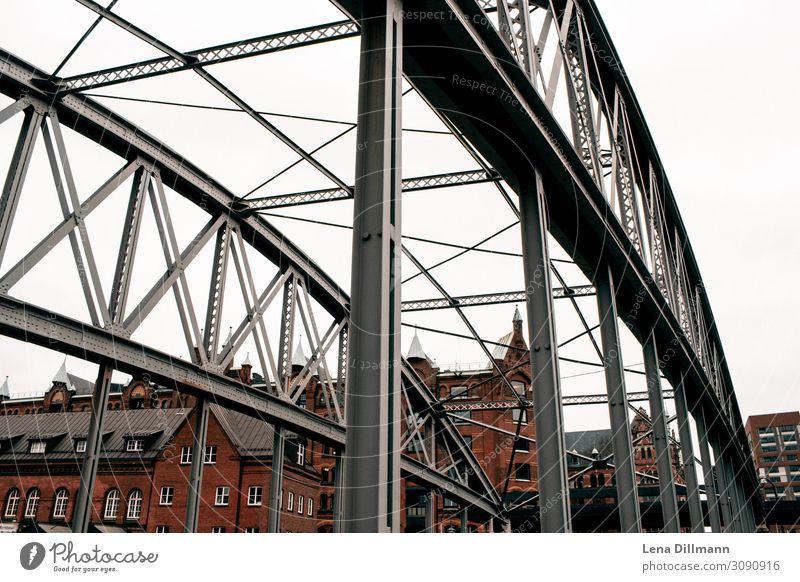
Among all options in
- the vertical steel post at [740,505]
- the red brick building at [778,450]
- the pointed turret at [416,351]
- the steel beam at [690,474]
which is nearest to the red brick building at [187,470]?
the pointed turret at [416,351]

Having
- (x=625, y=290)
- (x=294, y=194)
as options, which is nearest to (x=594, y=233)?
(x=625, y=290)

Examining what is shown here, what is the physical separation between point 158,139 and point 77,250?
3.24 metres

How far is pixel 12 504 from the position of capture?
150 ft

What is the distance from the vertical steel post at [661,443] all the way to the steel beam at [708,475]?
22.7ft

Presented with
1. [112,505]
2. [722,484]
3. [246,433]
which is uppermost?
[246,433]

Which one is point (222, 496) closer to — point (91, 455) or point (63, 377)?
point (91, 455)

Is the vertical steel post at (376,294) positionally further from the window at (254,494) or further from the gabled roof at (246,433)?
the window at (254,494)

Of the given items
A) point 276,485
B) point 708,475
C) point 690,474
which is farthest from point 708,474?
point 276,485

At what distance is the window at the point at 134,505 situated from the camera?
4219cm

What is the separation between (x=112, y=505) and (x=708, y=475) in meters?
36.5

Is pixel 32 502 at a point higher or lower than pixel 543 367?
higher
